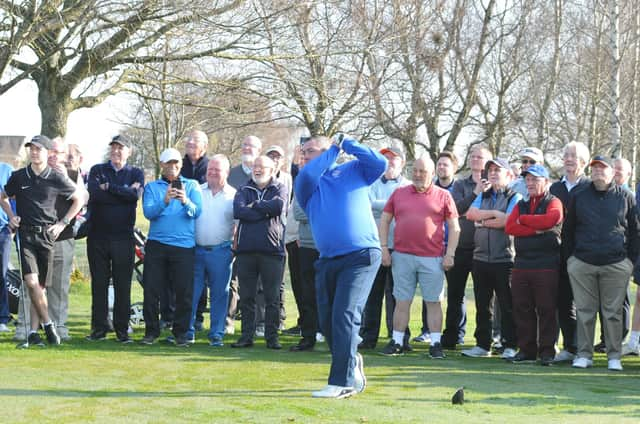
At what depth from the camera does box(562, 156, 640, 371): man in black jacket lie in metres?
9.69

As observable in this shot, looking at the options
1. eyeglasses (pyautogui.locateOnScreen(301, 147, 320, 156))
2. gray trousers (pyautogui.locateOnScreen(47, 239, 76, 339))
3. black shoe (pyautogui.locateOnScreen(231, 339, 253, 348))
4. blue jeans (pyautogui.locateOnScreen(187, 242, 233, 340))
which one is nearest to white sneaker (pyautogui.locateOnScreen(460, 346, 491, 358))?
black shoe (pyautogui.locateOnScreen(231, 339, 253, 348))

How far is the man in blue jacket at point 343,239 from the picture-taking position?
7574 mm

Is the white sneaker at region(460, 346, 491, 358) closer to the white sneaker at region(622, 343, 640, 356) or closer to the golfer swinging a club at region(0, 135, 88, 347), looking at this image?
the white sneaker at region(622, 343, 640, 356)

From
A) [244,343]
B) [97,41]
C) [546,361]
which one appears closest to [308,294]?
[244,343]

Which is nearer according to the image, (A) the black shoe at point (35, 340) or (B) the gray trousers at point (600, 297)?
(B) the gray trousers at point (600, 297)

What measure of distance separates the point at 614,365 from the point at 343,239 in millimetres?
3600

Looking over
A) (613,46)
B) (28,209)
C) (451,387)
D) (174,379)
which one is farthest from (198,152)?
(613,46)

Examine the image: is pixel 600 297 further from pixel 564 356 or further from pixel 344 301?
pixel 344 301

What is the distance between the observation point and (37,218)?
394 inches

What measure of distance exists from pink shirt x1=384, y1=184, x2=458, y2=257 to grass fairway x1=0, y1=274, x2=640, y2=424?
118 centimetres

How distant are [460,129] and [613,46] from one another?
192 inches

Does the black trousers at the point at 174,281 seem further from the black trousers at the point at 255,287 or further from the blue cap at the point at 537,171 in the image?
the blue cap at the point at 537,171

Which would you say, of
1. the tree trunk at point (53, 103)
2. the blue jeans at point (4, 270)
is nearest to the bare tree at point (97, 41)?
the tree trunk at point (53, 103)

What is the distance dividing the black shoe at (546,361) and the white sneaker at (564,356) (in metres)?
0.18
